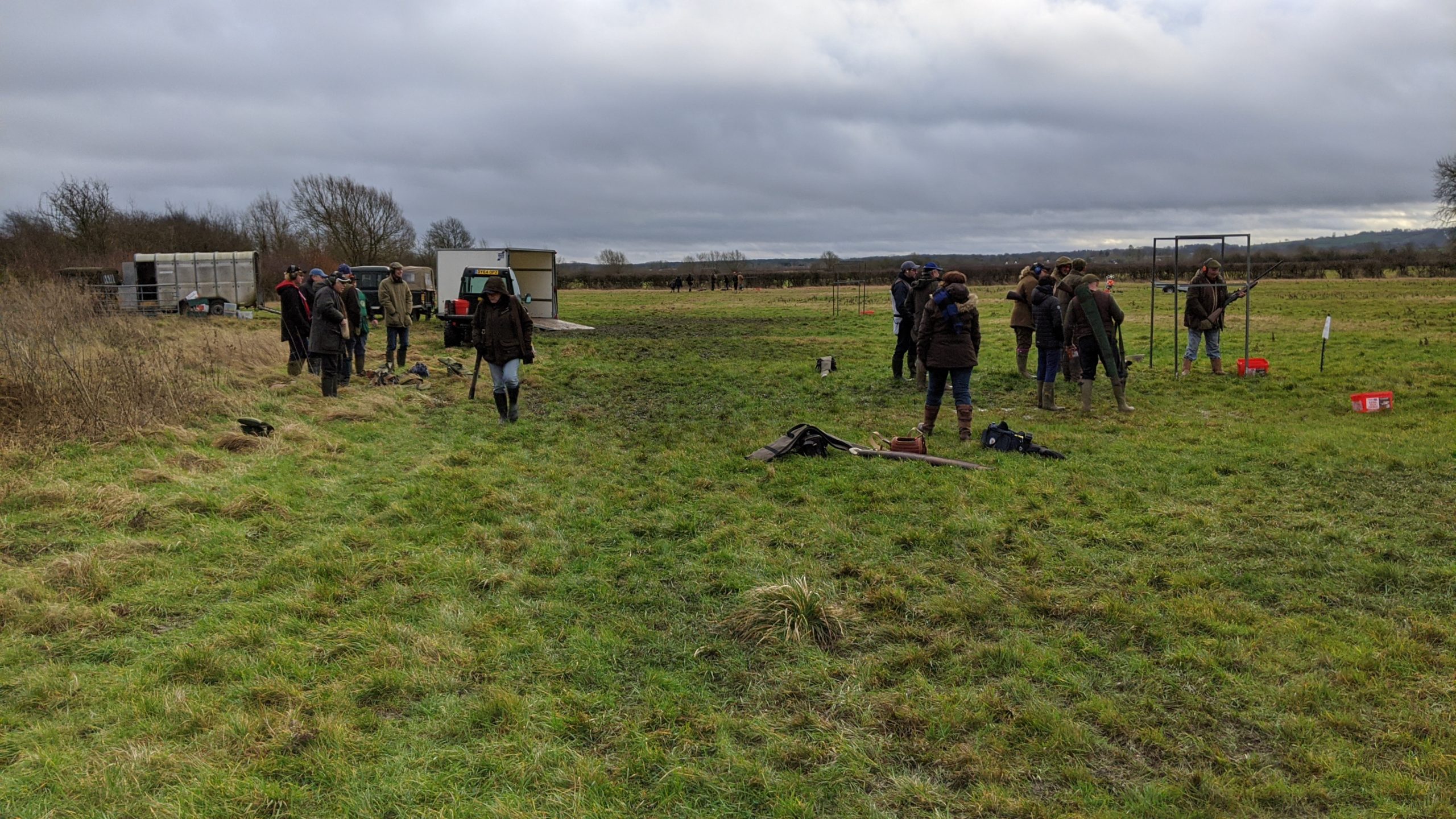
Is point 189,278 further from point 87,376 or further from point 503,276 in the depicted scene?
point 87,376

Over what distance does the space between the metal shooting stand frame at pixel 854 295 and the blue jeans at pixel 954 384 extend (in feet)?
75.9

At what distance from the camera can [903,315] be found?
44.5ft

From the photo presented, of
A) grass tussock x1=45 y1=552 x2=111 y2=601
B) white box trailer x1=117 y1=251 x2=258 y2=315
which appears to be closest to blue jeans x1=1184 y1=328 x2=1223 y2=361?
grass tussock x1=45 y1=552 x2=111 y2=601

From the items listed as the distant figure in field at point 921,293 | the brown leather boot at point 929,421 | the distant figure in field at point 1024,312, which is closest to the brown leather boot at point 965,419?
the brown leather boot at point 929,421

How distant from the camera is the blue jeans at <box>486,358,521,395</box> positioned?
11.0 meters

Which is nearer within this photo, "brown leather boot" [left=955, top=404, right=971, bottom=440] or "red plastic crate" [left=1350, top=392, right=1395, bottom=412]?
"brown leather boot" [left=955, top=404, right=971, bottom=440]

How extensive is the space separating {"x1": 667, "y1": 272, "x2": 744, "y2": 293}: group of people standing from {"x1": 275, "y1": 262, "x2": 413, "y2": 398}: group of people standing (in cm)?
4550

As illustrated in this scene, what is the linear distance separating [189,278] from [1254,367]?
34592 millimetres

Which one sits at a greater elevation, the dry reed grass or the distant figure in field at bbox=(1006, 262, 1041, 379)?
the distant figure in field at bbox=(1006, 262, 1041, 379)

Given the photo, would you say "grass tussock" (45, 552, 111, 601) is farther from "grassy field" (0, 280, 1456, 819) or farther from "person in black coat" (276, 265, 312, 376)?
"person in black coat" (276, 265, 312, 376)

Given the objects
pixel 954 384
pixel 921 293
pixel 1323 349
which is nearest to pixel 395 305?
pixel 921 293

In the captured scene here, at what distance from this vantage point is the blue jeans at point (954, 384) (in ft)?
31.0

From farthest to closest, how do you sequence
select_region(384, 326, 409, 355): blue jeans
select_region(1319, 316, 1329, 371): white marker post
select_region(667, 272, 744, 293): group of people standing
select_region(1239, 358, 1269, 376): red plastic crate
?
select_region(667, 272, 744, 293): group of people standing
select_region(384, 326, 409, 355): blue jeans
select_region(1239, 358, 1269, 376): red plastic crate
select_region(1319, 316, 1329, 371): white marker post

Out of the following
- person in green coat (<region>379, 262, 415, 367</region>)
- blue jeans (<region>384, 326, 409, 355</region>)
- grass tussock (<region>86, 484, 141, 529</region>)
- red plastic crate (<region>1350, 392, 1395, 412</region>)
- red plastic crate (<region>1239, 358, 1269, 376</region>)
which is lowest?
grass tussock (<region>86, 484, 141, 529</region>)
